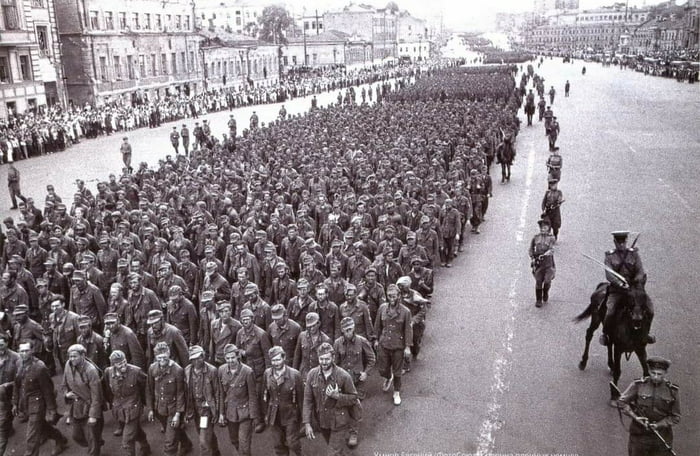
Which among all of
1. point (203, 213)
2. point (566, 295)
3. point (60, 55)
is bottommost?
point (566, 295)

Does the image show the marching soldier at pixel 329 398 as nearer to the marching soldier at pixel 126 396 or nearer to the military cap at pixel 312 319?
the military cap at pixel 312 319

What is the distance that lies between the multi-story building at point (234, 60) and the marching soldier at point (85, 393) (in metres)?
51.3

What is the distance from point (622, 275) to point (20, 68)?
3441 centimetres

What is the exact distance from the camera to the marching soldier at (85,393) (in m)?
6.50

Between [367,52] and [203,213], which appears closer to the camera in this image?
[203,213]

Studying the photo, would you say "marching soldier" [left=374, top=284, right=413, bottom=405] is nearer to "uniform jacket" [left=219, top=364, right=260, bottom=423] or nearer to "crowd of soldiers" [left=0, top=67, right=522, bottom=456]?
"crowd of soldiers" [left=0, top=67, right=522, bottom=456]

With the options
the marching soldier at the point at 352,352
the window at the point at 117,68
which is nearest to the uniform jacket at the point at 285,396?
the marching soldier at the point at 352,352

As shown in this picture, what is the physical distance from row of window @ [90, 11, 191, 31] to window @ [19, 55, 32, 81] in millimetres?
9336

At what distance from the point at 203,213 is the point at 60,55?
107 feet

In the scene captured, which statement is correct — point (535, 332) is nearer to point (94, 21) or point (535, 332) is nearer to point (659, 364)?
point (659, 364)

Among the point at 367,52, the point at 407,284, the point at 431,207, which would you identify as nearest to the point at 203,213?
the point at 431,207

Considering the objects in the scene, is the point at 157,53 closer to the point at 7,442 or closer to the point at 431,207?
the point at 431,207

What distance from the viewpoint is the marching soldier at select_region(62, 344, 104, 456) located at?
256 inches

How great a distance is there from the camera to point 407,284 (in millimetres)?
7941
